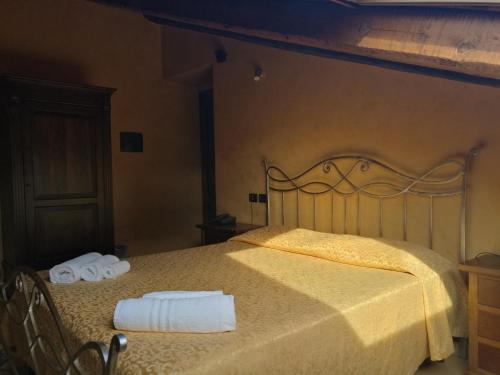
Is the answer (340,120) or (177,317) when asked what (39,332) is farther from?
(340,120)

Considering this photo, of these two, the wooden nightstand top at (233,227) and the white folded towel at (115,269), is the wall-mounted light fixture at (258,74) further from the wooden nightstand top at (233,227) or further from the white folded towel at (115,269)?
the white folded towel at (115,269)

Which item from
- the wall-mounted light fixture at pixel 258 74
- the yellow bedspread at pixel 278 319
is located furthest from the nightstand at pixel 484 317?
the wall-mounted light fixture at pixel 258 74

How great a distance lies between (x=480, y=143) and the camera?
2322 millimetres

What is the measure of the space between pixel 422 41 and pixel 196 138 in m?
3.78

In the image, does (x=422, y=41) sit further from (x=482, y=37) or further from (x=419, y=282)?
(x=419, y=282)

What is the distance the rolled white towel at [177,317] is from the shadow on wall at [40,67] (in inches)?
127

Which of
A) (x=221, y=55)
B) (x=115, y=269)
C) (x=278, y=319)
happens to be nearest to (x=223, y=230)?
→ (x=115, y=269)

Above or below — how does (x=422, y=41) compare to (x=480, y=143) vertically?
above

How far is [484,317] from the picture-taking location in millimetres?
1993

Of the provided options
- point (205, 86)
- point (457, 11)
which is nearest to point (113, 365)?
point (457, 11)

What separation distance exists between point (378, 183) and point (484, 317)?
Result: 43.5 inches

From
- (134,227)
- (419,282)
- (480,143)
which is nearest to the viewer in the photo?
(419,282)

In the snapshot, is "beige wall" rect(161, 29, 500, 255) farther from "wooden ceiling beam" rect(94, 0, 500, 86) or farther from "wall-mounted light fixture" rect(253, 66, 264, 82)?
"wooden ceiling beam" rect(94, 0, 500, 86)

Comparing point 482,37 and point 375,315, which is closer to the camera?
point 482,37
